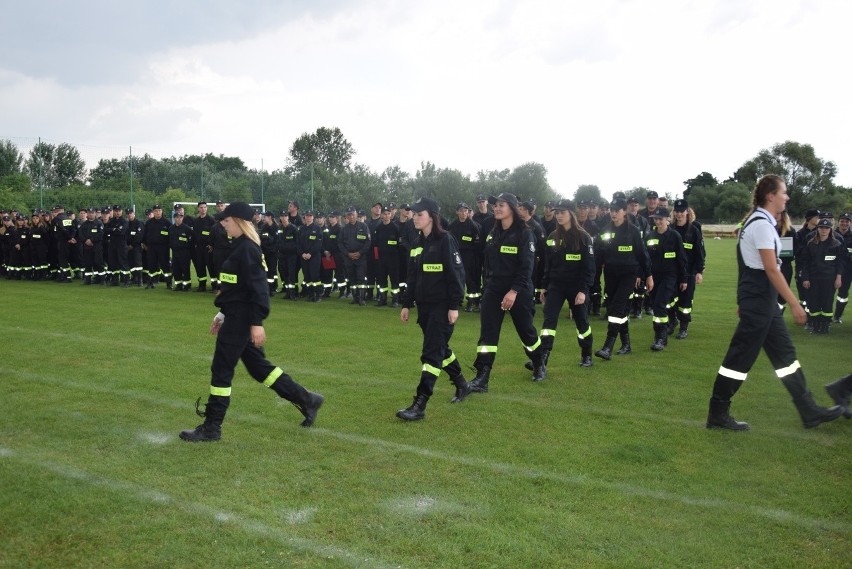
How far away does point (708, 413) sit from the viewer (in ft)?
21.3

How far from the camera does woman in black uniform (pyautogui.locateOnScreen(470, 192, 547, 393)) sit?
751 cm

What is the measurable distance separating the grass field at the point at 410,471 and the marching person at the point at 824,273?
2.96 meters

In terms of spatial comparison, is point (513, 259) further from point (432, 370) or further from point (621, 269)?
point (621, 269)

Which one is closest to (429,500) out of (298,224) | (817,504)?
(817,504)

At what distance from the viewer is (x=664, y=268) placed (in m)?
10.5

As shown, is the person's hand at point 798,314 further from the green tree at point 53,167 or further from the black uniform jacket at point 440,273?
the green tree at point 53,167

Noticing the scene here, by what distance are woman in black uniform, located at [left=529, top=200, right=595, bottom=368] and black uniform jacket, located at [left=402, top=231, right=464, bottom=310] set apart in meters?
2.17

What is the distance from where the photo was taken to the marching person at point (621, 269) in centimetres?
946

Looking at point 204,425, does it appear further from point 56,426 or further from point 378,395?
point 378,395

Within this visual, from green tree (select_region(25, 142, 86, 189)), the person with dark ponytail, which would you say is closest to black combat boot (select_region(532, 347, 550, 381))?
the person with dark ponytail

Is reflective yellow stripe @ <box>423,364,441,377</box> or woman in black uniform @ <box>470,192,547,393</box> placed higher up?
woman in black uniform @ <box>470,192,547,393</box>

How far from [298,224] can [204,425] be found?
12.0 meters

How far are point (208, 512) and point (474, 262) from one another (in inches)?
409

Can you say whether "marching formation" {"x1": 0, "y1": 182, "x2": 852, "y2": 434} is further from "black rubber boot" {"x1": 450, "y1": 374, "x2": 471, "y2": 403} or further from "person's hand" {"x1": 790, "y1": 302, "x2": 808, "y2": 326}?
"person's hand" {"x1": 790, "y1": 302, "x2": 808, "y2": 326}
